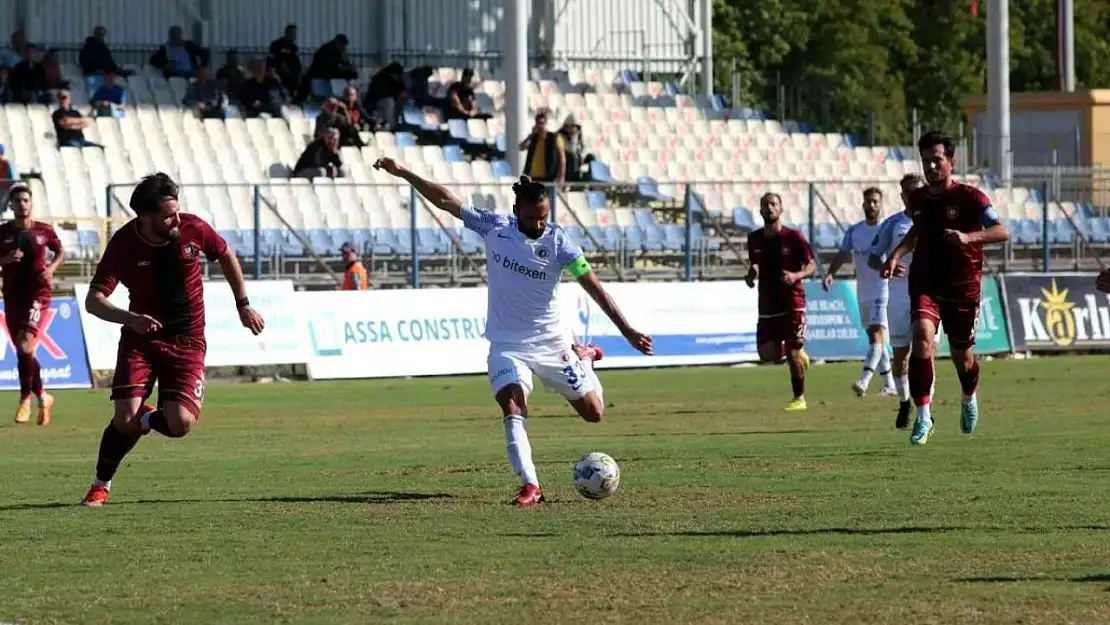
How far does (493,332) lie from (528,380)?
360mm

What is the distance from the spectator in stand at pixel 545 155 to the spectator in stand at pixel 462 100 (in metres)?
4.52

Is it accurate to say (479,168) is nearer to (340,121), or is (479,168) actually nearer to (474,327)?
(340,121)

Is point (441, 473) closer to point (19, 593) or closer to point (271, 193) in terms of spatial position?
point (19, 593)

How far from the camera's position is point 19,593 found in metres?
9.51

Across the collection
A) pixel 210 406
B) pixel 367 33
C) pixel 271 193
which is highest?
pixel 367 33

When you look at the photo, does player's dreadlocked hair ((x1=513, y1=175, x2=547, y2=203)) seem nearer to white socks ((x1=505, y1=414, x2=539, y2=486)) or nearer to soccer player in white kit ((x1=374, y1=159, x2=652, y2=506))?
soccer player in white kit ((x1=374, y1=159, x2=652, y2=506))

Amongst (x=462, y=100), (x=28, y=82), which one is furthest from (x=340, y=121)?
(x=28, y=82)

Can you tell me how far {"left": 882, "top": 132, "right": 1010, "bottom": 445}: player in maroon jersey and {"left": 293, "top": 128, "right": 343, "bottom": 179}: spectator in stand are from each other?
62.7 ft

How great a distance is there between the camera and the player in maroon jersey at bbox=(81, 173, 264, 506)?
1266cm

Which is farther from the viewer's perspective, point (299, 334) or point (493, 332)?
point (299, 334)

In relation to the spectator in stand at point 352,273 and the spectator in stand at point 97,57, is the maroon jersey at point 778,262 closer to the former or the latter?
the spectator in stand at point 352,273

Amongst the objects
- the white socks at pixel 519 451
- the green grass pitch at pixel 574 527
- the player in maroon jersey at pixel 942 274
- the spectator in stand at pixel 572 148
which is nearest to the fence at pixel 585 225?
the spectator in stand at pixel 572 148

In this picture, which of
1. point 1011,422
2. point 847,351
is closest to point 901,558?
point 1011,422

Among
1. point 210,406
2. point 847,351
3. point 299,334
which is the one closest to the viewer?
point 210,406
